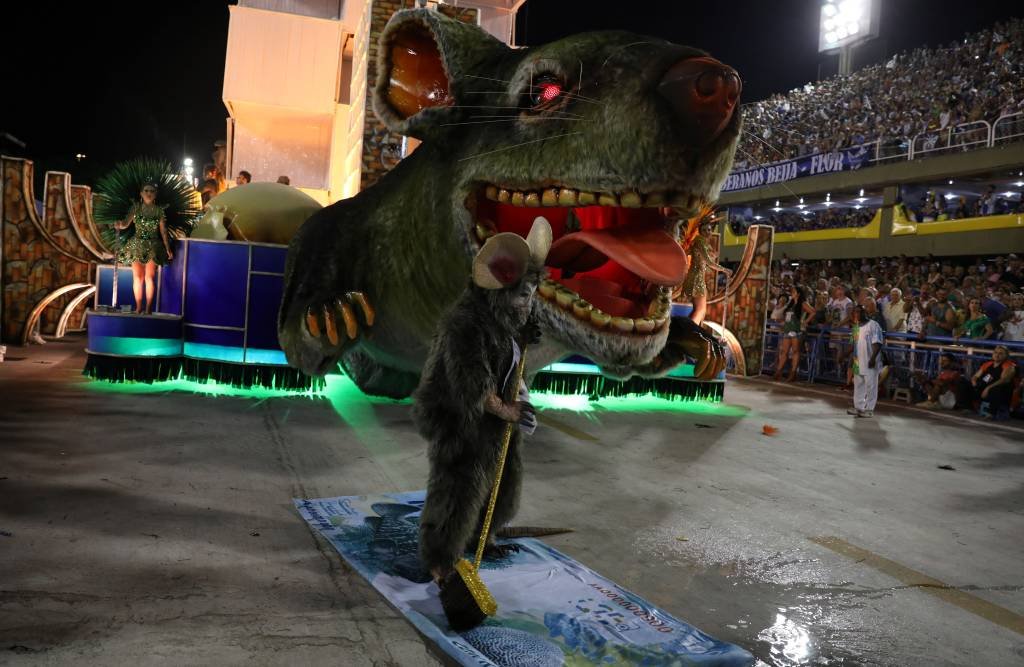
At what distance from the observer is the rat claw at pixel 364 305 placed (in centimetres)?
351

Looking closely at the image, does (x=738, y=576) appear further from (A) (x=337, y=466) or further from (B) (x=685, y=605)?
(A) (x=337, y=466)

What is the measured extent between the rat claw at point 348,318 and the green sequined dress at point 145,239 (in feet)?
15.4

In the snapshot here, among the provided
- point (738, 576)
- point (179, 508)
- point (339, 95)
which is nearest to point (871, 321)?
point (738, 576)

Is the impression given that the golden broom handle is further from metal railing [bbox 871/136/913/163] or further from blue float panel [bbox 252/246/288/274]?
metal railing [bbox 871/136/913/163]

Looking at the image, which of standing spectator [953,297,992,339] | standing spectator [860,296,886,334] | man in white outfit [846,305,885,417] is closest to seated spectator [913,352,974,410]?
standing spectator [953,297,992,339]

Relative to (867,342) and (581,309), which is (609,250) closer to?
(581,309)

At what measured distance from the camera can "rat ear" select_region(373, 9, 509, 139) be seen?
126 inches

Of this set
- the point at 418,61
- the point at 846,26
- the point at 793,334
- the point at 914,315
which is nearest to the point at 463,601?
the point at 418,61

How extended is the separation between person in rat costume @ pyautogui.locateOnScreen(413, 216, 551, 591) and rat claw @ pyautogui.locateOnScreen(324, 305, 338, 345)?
96 centimetres

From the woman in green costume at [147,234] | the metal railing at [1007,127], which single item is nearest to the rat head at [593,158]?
the woman in green costume at [147,234]

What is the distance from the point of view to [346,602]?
8.68 feet

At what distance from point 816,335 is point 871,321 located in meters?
3.58

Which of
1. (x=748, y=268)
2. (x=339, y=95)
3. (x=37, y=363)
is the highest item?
(x=339, y=95)

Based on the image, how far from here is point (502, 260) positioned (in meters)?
2.43
